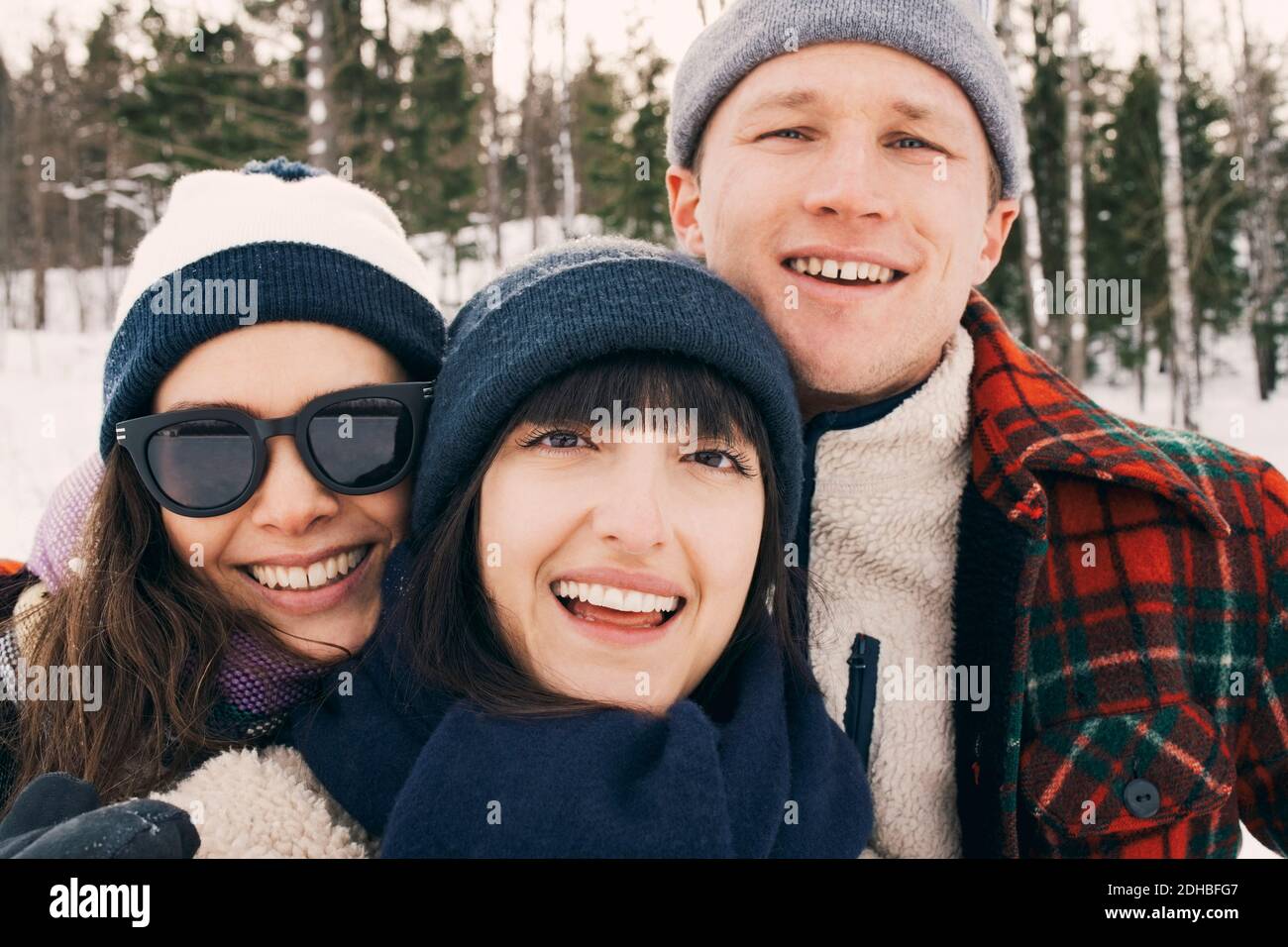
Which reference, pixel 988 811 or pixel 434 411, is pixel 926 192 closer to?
pixel 434 411

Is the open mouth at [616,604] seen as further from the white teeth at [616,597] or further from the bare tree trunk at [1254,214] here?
the bare tree trunk at [1254,214]

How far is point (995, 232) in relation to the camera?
8.16ft

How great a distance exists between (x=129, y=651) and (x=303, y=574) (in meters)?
0.39

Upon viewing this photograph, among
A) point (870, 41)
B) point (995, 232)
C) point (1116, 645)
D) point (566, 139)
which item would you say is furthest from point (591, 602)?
point (566, 139)

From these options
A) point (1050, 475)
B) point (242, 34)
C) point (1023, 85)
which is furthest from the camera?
point (1023, 85)

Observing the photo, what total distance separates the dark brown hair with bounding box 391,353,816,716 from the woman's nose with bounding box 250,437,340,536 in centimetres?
26

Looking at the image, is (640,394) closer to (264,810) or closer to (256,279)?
(256,279)

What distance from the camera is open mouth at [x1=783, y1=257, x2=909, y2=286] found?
218cm

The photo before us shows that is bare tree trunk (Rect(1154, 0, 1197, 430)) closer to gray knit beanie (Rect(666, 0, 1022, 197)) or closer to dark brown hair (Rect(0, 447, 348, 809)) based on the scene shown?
gray knit beanie (Rect(666, 0, 1022, 197))

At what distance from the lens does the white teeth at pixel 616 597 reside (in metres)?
1.71

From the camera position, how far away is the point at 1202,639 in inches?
78.9

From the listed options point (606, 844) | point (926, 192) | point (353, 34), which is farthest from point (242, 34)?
point (606, 844)

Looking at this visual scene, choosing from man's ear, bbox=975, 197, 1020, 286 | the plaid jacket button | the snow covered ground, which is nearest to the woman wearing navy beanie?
the plaid jacket button
